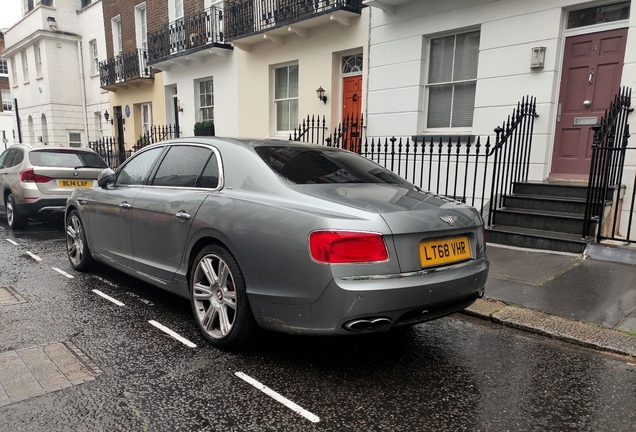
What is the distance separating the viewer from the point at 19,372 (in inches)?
117

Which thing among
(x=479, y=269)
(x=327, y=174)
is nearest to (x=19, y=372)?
(x=327, y=174)

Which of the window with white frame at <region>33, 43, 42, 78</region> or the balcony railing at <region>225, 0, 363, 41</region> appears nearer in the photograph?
the balcony railing at <region>225, 0, 363, 41</region>

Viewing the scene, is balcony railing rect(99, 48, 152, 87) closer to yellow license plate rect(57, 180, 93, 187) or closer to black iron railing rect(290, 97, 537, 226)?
black iron railing rect(290, 97, 537, 226)

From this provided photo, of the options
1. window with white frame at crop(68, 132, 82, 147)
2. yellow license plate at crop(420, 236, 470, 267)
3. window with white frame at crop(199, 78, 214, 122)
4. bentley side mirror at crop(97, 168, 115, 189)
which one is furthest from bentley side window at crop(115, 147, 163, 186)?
window with white frame at crop(68, 132, 82, 147)

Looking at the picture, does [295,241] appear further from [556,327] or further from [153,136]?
[153,136]

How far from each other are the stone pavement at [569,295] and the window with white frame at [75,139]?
22.7 m

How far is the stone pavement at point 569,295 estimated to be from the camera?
12.0 feet

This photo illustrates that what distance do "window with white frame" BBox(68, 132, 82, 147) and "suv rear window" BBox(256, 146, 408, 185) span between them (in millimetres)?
22539

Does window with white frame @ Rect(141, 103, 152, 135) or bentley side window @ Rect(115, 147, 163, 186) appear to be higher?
window with white frame @ Rect(141, 103, 152, 135)

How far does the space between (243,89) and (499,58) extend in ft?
23.7

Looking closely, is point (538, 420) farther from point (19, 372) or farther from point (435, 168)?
point (435, 168)

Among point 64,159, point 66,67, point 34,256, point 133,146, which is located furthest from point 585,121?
point 66,67

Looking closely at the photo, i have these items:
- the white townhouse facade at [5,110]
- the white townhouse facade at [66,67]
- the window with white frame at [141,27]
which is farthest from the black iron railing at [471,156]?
the white townhouse facade at [5,110]

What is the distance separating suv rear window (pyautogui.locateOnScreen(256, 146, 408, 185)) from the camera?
335 cm
